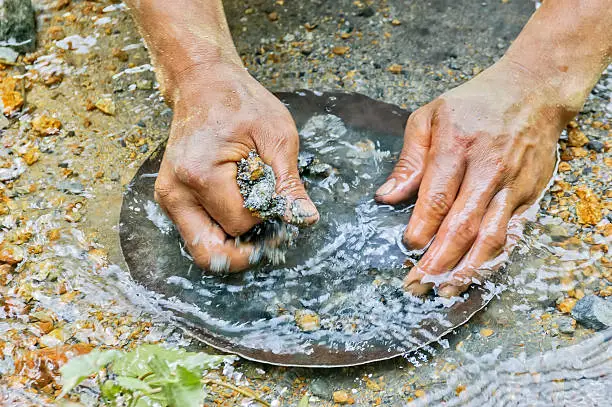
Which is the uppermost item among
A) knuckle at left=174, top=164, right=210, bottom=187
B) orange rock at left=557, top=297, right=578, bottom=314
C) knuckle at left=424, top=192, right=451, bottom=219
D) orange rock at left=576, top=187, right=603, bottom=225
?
knuckle at left=174, top=164, right=210, bottom=187

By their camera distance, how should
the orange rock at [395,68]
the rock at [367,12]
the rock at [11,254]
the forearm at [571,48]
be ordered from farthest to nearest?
the rock at [367,12] < the orange rock at [395,68] < the forearm at [571,48] < the rock at [11,254]

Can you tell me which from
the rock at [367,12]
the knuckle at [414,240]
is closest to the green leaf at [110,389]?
the knuckle at [414,240]

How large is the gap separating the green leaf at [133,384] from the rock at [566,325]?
1.38m

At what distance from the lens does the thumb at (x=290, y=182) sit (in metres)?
2.20

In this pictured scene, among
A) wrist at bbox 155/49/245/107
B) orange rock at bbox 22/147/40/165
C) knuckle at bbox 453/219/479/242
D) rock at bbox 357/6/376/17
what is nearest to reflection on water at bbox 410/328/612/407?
knuckle at bbox 453/219/479/242

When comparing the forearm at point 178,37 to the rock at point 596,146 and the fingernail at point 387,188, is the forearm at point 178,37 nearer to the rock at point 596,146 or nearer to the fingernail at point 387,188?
the fingernail at point 387,188

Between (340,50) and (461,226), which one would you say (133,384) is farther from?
(340,50)

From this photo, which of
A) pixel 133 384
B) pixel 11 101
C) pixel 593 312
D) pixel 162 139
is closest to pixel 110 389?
pixel 133 384

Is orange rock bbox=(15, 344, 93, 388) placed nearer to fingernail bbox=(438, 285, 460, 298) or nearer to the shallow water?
the shallow water

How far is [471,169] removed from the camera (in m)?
2.32

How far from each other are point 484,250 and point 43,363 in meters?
1.51

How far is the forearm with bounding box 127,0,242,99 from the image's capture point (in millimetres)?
2451

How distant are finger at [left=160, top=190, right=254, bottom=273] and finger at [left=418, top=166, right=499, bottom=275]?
0.64m

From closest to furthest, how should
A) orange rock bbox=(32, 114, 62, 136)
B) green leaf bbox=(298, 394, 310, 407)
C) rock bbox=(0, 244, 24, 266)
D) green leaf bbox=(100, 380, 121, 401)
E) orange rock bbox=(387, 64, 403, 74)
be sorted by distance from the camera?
1. green leaf bbox=(100, 380, 121, 401)
2. green leaf bbox=(298, 394, 310, 407)
3. rock bbox=(0, 244, 24, 266)
4. orange rock bbox=(32, 114, 62, 136)
5. orange rock bbox=(387, 64, 403, 74)
